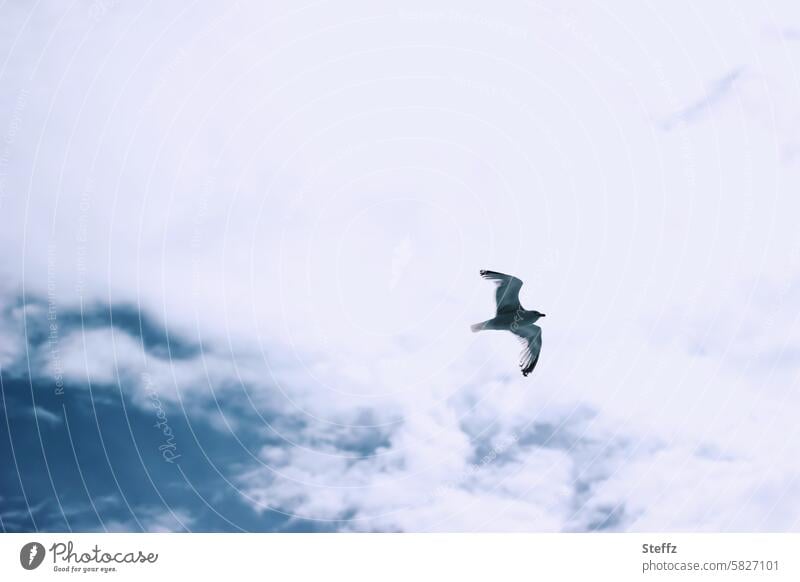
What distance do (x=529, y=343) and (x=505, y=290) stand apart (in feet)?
13.3

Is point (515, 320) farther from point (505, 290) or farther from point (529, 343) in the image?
point (505, 290)

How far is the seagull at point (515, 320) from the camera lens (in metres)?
37.8

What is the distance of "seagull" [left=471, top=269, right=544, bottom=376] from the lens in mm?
37844

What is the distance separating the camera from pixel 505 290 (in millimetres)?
38031
